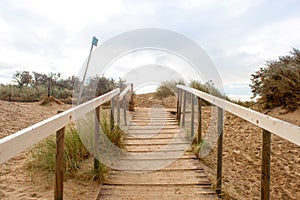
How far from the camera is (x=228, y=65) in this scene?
6430 millimetres

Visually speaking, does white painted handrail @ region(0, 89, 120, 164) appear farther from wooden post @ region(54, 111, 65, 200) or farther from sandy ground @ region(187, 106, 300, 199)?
sandy ground @ region(187, 106, 300, 199)

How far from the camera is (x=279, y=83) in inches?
221

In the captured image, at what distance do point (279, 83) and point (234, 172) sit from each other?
295 centimetres

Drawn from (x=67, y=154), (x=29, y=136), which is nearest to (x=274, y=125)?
(x=29, y=136)

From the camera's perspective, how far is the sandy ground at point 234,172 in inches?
101

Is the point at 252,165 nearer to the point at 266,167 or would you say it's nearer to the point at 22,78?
the point at 266,167

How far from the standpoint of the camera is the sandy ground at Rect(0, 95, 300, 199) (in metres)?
2.58

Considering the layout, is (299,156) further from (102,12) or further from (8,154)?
(102,12)

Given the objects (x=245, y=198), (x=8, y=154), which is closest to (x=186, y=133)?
(x=245, y=198)

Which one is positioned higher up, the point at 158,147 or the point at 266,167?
the point at 266,167

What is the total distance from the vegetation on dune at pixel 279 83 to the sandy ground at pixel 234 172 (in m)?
0.33

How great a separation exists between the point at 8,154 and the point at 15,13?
4.88m

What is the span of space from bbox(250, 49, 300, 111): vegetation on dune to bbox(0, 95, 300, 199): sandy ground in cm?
33

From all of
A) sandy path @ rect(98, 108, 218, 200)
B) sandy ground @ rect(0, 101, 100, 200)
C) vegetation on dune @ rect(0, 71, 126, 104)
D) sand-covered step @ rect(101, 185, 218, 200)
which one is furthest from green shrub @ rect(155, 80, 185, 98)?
sand-covered step @ rect(101, 185, 218, 200)
